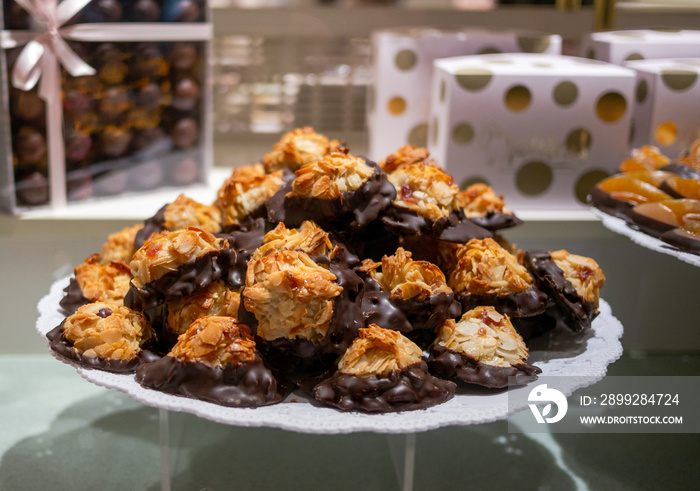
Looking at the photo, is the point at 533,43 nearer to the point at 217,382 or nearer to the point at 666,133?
the point at 666,133

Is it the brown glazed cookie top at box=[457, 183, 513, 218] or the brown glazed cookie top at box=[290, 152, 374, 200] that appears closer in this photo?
the brown glazed cookie top at box=[290, 152, 374, 200]

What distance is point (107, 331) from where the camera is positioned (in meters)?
1.03

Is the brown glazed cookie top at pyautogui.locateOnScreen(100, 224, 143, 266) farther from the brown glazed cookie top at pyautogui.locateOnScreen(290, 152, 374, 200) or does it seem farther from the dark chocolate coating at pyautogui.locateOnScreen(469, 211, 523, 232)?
the dark chocolate coating at pyautogui.locateOnScreen(469, 211, 523, 232)

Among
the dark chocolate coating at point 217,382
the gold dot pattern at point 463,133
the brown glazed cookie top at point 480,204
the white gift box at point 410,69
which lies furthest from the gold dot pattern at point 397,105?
the dark chocolate coating at point 217,382

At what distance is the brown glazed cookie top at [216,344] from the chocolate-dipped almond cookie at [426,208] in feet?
0.94

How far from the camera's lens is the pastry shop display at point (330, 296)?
0.96 metres

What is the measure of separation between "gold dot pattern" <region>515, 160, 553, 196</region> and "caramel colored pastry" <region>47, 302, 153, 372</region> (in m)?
1.08

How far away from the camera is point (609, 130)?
1.80m

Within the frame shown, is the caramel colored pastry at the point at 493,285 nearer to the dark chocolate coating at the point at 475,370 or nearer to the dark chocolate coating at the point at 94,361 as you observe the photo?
the dark chocolate coating at the point at 475,370

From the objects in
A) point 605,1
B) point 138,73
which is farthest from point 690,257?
point 138,73

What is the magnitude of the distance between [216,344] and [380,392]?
0.75ft

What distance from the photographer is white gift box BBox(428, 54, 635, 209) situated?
1.75m

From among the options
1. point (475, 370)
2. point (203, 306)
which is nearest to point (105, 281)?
point (203, 306)

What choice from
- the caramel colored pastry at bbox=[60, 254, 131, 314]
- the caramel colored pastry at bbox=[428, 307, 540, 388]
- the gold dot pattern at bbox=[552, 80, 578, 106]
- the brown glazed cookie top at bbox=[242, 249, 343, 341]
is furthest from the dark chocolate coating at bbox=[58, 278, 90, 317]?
the gold dot pattern at bbox=[552, 80, 578, 106]
